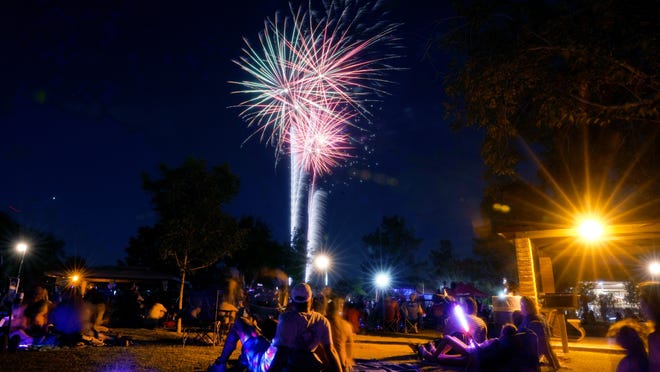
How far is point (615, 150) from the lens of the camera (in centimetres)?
1614

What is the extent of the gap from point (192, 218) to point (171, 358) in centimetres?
737

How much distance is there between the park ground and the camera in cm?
752

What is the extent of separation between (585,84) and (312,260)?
54.0 meters

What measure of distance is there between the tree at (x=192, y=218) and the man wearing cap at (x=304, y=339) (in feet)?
41.9

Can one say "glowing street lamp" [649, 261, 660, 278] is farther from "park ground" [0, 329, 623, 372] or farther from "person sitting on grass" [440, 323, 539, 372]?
"person sitting on grass" [440, 323, 539, 372]

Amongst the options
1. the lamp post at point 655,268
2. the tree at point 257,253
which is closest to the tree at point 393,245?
the tree at point 257,253

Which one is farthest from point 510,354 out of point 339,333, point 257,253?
point 257,253

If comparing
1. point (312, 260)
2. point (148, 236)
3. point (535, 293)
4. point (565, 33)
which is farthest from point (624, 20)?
point (312, 260)

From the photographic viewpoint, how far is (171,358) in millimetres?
8992

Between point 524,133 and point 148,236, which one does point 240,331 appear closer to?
point 524,133

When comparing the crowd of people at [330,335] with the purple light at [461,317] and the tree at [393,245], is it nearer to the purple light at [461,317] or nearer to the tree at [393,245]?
the purple light at [461,317]

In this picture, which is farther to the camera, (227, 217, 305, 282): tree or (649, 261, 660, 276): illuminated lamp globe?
(227, 217, 305, 282): tree

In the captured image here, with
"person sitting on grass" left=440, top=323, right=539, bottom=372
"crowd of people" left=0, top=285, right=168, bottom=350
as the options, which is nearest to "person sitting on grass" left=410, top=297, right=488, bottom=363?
"person sitting on grass" left=440, top=323, right=539, bottom=372

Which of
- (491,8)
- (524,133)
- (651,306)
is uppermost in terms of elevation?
(524,133)
